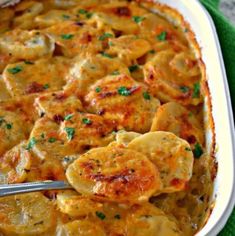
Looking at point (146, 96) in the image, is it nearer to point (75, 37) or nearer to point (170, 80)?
point (170, 80)

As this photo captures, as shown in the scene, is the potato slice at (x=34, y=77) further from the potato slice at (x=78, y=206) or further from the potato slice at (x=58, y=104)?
the potato slice at (x=78, y=206)

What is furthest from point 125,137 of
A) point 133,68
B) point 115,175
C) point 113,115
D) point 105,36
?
point 105,36

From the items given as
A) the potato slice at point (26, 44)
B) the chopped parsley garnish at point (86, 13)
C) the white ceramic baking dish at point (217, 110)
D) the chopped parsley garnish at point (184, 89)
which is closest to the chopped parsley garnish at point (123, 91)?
the chopped parsley garnish at point (184, 89)

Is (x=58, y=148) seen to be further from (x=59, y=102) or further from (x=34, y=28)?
(x=34, y=28)

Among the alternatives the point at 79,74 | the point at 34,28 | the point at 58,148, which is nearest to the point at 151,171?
the point at 58,148

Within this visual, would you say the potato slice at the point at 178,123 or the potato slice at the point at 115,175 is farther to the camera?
the potato slice at the point at 178,123
